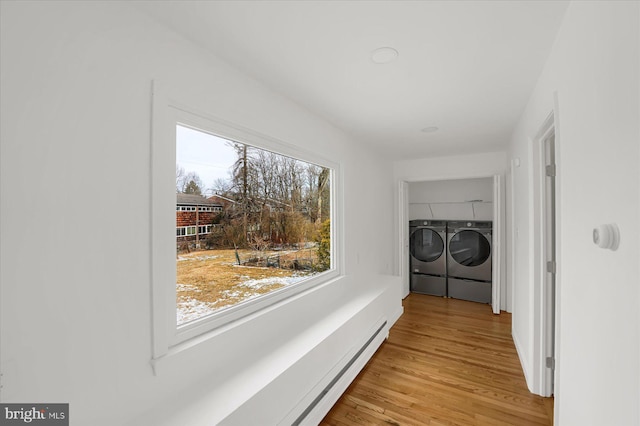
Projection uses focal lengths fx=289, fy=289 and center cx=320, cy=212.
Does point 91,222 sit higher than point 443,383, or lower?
higher

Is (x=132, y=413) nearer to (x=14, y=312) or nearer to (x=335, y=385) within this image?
(x=14, y=312)

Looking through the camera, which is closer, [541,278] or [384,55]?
[384,55]

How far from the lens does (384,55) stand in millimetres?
1645

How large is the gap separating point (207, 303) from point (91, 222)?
0.78 metres

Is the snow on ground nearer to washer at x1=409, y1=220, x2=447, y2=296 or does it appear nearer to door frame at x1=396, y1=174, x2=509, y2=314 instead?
door frame at x1=396, y1=174, x2=509, y2=314

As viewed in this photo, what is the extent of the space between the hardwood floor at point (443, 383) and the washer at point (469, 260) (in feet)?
3.23

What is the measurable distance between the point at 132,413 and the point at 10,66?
4.44ft

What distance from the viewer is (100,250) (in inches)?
44.5

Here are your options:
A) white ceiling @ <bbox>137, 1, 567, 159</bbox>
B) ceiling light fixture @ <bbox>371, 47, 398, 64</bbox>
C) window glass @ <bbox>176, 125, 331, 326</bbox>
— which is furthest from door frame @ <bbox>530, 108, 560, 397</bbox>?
window glass @ <bbox>176, 125, 331, 326</bbox>

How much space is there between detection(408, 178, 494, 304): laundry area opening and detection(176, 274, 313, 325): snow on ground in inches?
139

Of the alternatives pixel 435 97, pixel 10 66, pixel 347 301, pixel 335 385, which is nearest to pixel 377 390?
pixel 335 385

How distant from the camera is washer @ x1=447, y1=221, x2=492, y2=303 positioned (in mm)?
4582

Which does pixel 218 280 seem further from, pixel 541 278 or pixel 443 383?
Result: pixel 541 278

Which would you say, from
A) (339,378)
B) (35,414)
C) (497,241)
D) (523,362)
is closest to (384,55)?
(35,414)
